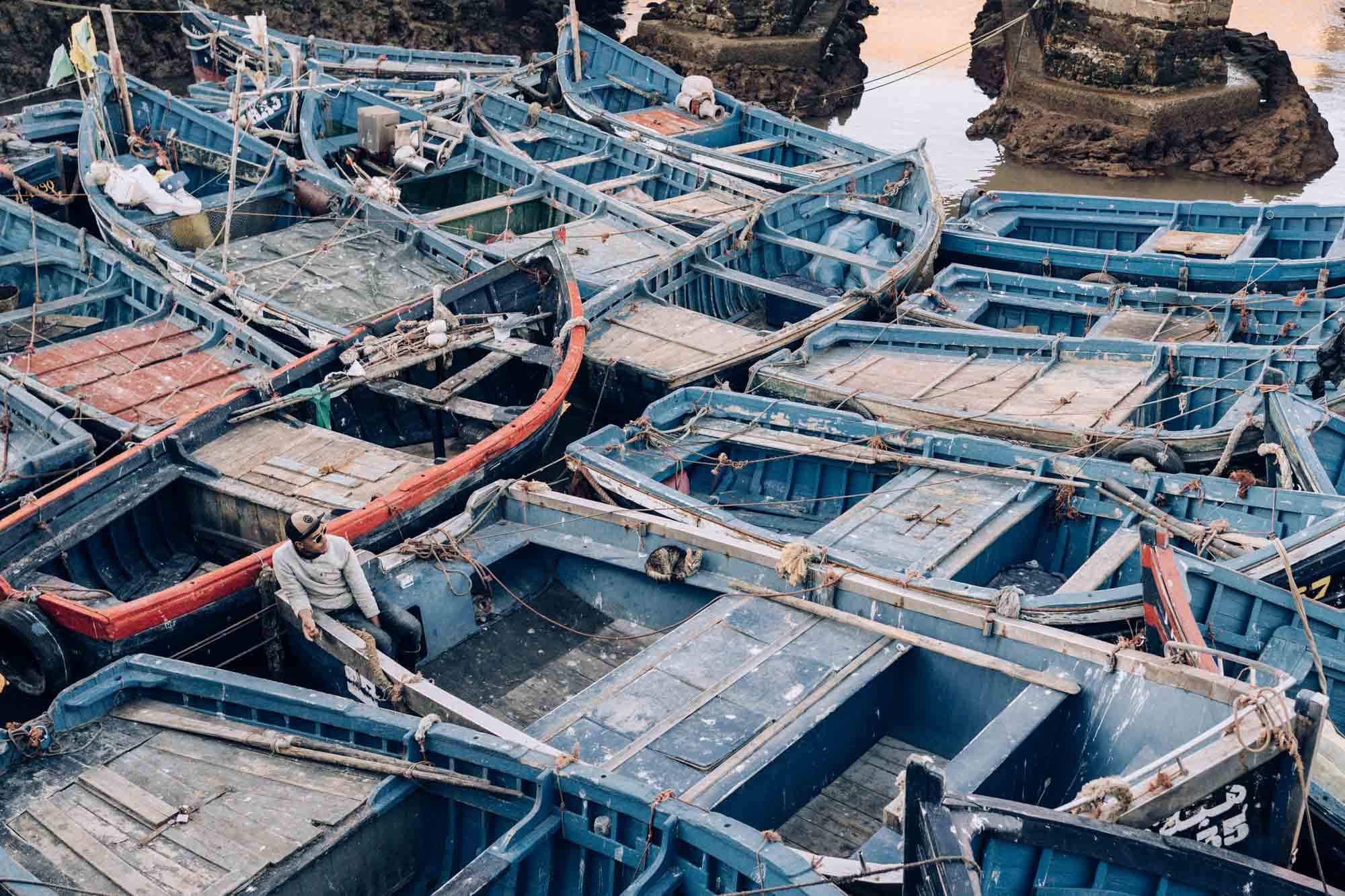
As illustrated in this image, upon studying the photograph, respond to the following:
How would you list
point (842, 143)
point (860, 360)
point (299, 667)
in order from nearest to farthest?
point (299, 667) < point (860, 360) < point (842, 143)

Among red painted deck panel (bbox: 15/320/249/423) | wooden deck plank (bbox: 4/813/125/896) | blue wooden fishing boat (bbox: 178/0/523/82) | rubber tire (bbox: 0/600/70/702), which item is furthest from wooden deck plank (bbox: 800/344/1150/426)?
blue wooden fishing boat (bbox: 178/0/523/82)

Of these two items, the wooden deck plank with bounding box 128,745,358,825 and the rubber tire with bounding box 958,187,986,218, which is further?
the rubber tire with bounding box 958,187,986,218

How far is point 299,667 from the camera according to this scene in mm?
10117

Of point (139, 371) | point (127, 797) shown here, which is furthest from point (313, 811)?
point (139, 371)

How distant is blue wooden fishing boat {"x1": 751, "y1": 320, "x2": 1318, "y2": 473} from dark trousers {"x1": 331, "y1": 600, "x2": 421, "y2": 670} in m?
5.10

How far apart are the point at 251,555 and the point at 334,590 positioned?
4.16 feet

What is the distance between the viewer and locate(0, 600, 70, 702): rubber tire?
9555mm

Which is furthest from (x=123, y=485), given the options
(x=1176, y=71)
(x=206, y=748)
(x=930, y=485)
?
(x=1176, y=71)

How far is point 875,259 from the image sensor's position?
16.6m

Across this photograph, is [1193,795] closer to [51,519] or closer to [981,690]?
[981,690]

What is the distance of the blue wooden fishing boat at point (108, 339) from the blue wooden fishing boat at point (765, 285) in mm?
3510

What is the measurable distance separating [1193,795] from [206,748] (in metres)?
5.82

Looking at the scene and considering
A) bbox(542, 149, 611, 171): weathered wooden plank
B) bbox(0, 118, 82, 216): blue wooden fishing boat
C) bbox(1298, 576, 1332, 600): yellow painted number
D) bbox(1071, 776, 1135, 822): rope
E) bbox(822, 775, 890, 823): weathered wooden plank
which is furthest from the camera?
bbox(542, 149, 611, 171): weathered wooden plank

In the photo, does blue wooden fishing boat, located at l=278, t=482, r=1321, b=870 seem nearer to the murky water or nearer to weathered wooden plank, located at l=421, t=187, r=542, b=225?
weathered wooden plank, located at l=421, t=187, r=542, b=225
